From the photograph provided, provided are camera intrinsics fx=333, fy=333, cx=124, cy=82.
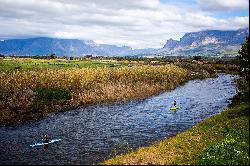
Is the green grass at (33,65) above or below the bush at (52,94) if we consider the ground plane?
above

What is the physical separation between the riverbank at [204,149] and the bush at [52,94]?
1162 inches

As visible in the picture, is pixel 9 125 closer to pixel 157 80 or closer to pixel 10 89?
pixel 10 89

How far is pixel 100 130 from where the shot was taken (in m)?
44.8

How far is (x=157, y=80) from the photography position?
3541 inches

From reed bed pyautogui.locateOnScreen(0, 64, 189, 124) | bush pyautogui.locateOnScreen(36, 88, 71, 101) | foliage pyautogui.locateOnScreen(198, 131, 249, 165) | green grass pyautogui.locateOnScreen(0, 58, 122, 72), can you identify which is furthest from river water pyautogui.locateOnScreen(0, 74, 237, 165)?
green grass pyautogui.locateOnScreen(0, 58, 122, 72)

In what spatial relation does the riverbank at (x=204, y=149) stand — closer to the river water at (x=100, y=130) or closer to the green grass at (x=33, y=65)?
the river water at (x=100, y=130)

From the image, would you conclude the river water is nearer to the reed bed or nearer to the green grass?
the reed bed

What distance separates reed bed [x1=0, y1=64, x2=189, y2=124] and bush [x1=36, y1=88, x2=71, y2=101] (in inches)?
26.3

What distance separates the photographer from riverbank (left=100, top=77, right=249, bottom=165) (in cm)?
2767

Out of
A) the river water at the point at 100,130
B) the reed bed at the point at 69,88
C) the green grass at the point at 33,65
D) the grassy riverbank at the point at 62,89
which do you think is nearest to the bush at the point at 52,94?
the grassy riverbank at the point at 62,89

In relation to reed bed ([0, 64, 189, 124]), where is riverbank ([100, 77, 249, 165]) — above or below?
below

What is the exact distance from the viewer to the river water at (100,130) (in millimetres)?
34625

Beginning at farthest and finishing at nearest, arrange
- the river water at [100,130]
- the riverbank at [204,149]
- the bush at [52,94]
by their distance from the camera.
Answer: the bush at [52,94], the river water at [100,130], the riverbank at [204,149]

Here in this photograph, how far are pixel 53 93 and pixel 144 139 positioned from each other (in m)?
26.4
